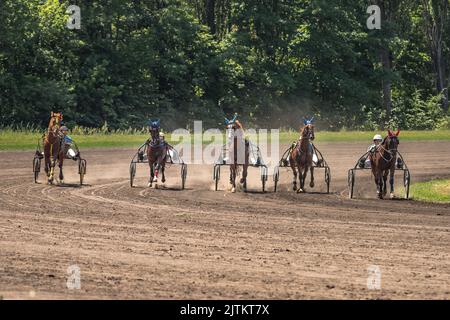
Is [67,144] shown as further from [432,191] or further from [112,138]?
[112,138]

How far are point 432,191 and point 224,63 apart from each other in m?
32.2

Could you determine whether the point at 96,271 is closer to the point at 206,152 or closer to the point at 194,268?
the point at 194,268

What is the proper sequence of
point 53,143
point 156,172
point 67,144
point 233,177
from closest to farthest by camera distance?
point 233,177 → point 156,172 → point 53,143 → point 67,144

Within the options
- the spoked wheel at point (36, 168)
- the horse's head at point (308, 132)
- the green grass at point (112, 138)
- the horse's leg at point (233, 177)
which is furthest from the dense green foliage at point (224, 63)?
the horse's head at point (308, 132)

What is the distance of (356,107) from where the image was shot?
203ft

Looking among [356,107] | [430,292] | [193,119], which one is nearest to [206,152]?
[193,119]

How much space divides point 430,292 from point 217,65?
45.9 meters

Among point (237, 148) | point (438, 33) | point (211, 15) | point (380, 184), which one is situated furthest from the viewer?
point (211, 15)

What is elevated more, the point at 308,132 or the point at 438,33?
the point at 438,33

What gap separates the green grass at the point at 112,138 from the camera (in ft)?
129

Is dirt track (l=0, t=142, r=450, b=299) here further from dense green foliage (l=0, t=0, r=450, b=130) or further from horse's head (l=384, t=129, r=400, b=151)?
dense green foliage (l=0, t=0, r=450, b=130)

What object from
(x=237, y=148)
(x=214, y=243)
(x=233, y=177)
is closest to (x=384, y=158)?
(x=237, y=148)

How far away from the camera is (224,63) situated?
186 ft

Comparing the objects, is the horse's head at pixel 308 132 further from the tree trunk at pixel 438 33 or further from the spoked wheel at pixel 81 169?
the tree trunk at pixel 438 33
